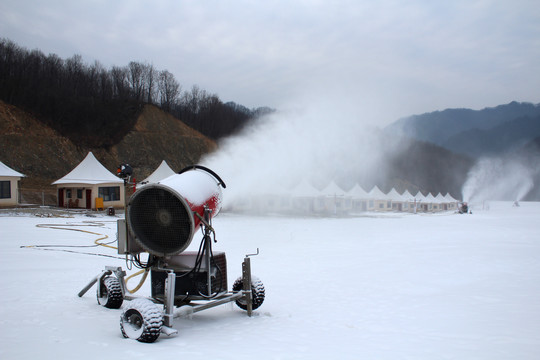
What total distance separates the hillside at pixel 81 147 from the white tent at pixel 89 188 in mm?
16529

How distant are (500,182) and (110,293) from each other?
13991cm

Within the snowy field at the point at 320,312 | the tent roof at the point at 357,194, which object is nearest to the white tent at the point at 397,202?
the tent roof at the point at 357,194

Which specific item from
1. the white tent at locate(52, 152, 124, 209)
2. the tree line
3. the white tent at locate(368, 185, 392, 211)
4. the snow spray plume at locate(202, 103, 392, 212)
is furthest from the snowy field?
the tree line

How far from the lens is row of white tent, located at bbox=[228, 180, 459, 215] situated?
1873 inches

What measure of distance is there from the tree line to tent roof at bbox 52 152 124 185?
32319 mm

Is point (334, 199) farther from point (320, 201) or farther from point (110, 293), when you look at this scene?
point (110, 293)

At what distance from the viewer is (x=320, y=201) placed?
170 ft

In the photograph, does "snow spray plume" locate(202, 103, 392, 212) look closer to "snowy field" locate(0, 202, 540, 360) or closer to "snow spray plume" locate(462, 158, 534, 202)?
"snowy field" locate(0, 202, 540, 360)

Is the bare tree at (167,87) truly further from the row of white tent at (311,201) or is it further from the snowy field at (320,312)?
the snowy field at (320,312)

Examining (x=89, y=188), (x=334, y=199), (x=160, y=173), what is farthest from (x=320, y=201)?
(x=89, y=188)

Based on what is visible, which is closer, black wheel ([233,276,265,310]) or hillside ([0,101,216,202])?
black wheel ([233,276,265,310])

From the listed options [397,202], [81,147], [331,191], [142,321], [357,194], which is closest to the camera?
[142,321]

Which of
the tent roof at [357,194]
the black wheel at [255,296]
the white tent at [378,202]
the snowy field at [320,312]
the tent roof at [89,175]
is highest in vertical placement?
the tent roof at [89,175]

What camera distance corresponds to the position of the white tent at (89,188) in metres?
40.8
